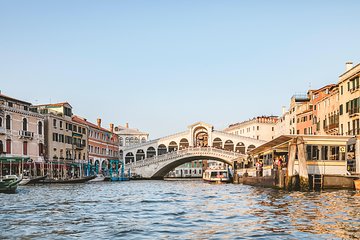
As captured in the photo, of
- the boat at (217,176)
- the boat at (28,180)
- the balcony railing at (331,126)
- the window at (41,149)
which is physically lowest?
the boat at (217,176)

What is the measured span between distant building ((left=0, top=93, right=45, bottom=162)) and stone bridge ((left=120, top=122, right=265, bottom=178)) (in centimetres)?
1706

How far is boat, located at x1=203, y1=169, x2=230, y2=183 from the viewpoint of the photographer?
1983 inches

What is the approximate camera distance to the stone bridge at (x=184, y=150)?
6300cm

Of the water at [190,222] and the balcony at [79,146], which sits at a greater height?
the balcony at [79,146]

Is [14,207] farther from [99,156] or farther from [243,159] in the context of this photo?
[99,156]

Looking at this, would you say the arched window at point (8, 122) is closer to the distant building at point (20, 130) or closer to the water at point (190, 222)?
the distant building at point (20, 130)

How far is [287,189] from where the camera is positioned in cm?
2648

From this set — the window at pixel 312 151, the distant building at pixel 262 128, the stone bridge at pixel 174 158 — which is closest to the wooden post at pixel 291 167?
the window at pixel 312 151

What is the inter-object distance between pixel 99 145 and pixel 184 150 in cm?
1205

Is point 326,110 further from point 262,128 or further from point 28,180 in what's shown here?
point 262,128

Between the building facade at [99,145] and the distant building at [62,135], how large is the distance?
1683 millimetres

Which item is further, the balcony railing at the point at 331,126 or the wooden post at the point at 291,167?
the balcony railing at the point at 331,126

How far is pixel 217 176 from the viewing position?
168ft

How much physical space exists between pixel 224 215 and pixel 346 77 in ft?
93.3
